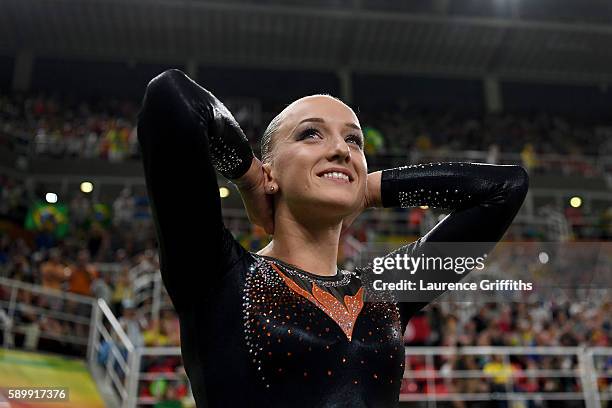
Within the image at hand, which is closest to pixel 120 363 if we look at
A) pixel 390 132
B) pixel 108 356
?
pixel 108 356

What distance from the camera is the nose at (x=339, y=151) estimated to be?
3.86ft

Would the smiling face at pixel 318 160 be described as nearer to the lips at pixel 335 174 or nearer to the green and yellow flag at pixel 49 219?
the lips at pixel 335 174

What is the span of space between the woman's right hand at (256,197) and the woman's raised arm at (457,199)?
238 mm

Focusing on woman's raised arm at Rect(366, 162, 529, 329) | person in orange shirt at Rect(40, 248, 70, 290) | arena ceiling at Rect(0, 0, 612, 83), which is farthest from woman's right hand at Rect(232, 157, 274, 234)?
arena ceiling at Rect(0, 0, 612, 83)

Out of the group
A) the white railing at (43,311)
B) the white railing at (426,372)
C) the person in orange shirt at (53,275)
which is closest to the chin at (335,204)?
the white railing at (426,372)

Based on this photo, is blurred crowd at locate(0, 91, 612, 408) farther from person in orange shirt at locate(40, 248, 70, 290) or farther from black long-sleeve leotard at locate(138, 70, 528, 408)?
black long-sleeve leotard at locate(138, 70, 528, 408)

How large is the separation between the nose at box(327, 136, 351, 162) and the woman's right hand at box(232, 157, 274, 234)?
137mm

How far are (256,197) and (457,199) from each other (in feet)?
1.44

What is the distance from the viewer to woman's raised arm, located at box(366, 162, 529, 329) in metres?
1.37

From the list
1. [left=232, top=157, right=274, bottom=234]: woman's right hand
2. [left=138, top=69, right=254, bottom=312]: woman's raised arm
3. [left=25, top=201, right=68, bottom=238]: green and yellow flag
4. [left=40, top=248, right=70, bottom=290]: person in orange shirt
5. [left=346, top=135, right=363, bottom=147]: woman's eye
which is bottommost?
[left=138, top=69, right=254, bottom=312]: woman's raised arm

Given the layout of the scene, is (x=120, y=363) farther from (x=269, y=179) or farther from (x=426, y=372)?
(x=269, y=179)

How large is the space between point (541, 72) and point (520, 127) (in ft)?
6.00

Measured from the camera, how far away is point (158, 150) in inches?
37.1

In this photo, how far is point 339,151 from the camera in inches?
46.4
